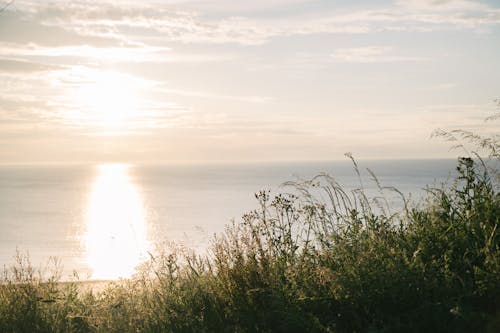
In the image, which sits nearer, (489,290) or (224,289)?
(489,290)

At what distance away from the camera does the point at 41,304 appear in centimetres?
745

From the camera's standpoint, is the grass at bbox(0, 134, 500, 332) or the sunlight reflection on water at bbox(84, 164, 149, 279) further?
the sunlight reflection on water at bbox(84, 164, 149, 279)

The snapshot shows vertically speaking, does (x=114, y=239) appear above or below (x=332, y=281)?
below

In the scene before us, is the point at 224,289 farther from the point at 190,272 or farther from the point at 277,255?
the point at 190,272

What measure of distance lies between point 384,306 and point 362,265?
1.73 feet

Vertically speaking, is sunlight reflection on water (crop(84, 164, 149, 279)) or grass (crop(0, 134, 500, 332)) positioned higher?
grass (crop(0, 134, 500, 332))

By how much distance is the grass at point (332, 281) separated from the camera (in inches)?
217

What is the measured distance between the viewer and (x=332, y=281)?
5.62 meters

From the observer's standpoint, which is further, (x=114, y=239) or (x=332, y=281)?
(x=114, y=239)

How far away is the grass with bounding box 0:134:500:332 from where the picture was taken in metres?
5.51

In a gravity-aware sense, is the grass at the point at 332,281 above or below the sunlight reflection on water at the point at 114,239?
above

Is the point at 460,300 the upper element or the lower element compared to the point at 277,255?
lower

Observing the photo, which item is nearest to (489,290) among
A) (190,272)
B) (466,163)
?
(466,163)

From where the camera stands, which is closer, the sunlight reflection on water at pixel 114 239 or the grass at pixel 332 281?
the grass at pixel 332 281
